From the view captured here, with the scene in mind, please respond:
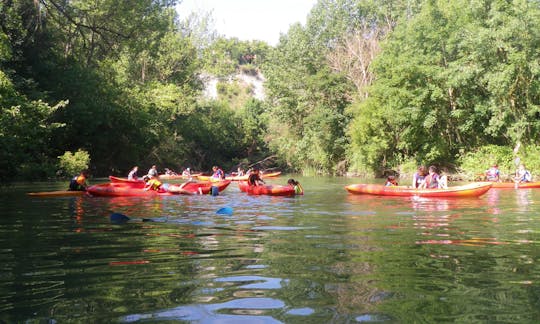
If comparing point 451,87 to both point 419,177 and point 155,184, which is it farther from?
point 155,184

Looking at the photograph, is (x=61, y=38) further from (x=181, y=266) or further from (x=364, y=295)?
(x=364, y=295)

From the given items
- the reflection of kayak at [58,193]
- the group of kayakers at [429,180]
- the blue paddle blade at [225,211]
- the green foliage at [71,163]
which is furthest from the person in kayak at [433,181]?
the green foliage at [71,163]

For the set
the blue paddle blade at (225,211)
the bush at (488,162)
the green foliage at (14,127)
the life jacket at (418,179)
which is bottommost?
the blue paddle blade at (225,211)

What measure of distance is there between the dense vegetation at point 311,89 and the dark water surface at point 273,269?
10.3 m

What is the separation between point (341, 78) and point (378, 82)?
8468mm

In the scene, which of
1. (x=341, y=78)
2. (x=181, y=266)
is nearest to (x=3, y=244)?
(x=181, y=266)

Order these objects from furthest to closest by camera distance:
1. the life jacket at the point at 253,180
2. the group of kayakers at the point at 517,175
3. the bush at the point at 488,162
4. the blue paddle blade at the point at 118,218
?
the bush at the point at 488,162
the group of kayakers at the point at 517,175
the life jacket at the point at 253,180
the blue paddle blade at the point at 118,218

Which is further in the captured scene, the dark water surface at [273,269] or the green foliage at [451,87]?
the green foliage at [451,87]

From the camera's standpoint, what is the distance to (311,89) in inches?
1661

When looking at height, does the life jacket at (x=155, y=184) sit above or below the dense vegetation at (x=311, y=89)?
below

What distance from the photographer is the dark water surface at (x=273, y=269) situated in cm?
375

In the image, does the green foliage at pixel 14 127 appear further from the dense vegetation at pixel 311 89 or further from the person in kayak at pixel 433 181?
the person in kayak at pixel 433 181

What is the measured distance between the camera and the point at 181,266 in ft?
18.1

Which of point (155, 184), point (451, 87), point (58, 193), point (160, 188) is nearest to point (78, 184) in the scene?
point (58, 193)
